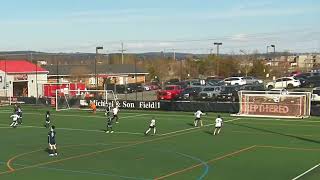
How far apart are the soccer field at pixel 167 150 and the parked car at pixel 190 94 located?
1788 centimetres

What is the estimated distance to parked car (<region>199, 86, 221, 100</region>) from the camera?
63.3 metres

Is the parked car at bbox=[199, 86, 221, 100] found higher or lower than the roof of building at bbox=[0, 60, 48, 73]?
lower

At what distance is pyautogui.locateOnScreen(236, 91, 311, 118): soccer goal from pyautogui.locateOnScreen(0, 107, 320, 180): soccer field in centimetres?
165

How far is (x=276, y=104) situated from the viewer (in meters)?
48.7

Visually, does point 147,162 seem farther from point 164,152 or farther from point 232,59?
point 232,59

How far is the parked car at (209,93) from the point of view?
208ft

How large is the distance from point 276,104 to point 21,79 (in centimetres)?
4213

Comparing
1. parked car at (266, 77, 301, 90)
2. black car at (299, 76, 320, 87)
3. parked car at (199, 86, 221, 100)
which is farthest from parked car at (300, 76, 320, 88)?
parked car at (199, 86, 221, 100)

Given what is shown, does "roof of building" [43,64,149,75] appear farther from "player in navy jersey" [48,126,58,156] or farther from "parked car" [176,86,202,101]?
"player in navy jersey" [48,126,58,156]

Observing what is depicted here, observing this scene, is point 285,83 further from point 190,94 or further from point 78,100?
point 78,100

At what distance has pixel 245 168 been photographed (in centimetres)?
2392

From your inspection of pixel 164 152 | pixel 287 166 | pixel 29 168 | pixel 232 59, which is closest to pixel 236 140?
pixel 164 152

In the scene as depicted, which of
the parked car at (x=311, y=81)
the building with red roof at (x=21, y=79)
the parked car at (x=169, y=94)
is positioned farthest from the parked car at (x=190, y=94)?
the parked car at (x=311, y=81)

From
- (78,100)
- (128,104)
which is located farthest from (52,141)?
(78,100)
